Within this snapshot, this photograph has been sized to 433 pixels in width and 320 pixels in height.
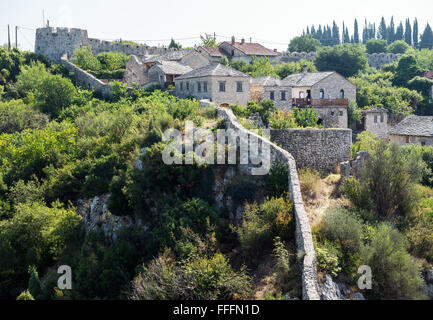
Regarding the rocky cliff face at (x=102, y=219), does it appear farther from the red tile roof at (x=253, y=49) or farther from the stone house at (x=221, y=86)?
the red tile roof at (x=253, y=49)

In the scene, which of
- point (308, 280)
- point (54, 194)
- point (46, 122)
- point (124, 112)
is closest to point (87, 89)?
point (46, 122)

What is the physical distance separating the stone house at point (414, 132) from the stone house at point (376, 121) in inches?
101

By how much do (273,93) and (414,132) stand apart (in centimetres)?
1208

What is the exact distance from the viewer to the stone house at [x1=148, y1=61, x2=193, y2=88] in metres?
36.9

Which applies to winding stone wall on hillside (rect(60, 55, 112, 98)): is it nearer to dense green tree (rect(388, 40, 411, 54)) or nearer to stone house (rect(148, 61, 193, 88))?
stone house (rect(148, 61, 193, 88))

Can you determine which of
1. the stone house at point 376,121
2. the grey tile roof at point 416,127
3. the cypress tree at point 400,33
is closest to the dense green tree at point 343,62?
the stone house at point 376,121

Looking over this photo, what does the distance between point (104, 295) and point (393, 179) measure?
11974mm

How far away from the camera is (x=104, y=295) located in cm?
1488

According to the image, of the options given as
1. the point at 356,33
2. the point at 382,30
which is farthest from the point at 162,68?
the point at 382,30

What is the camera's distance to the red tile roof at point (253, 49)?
53.8m

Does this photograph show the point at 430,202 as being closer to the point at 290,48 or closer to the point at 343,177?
the point at 343,177

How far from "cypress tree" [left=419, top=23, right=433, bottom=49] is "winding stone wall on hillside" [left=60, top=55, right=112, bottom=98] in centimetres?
8328

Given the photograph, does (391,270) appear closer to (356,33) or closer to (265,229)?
(265,229)

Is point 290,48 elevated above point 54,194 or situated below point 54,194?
above
